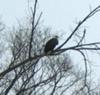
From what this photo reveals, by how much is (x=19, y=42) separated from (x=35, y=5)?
7186 millimetres

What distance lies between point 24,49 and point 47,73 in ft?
13.5

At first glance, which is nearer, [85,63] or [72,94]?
[85,63]

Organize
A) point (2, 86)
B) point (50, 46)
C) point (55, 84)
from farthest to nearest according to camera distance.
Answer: point (55, 84) < point (2, 86) < point (50, 46)

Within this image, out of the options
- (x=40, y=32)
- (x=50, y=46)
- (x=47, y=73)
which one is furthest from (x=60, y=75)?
(x=50, y=46)

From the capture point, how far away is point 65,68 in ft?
54.7

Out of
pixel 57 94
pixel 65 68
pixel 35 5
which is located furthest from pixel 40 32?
pixel 35 5

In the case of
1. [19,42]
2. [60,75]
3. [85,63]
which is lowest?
[60,75]

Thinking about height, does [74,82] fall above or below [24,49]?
below

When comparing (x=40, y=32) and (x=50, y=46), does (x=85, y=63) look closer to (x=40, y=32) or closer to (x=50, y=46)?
(x=50, y=46)

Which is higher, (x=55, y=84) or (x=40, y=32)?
(x=40, y=32)

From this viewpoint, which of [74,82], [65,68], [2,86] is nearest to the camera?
[2,86]

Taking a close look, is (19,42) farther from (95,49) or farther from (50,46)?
(95,49)

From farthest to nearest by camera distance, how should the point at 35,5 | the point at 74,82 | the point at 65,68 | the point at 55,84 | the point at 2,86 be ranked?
the point at 74,82, the point at 55,84, the point at 65,68, the point at 2,86, the point at 35,5

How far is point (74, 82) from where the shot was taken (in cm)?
1952
